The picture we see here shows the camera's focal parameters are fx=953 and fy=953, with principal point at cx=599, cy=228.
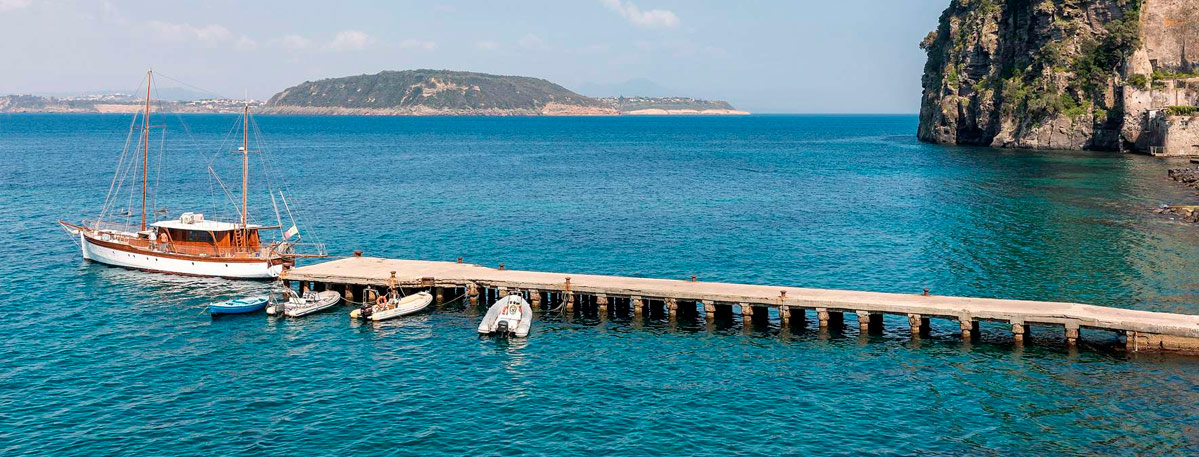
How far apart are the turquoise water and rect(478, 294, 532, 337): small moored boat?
2.91ft

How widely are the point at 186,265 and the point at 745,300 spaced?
1407 inches

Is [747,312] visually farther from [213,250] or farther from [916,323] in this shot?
[213,250]

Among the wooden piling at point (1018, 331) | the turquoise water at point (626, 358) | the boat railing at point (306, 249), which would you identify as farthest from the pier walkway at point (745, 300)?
the boat railing at point (306, 249)

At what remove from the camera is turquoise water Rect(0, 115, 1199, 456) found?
112 ft

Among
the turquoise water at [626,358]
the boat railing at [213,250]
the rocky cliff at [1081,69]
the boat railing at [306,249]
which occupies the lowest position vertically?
the turquoise water at [626,358]

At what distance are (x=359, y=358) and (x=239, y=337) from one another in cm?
773

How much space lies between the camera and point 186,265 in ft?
199

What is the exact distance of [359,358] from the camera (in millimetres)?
43625

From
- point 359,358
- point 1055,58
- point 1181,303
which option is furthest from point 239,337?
point 1055,58

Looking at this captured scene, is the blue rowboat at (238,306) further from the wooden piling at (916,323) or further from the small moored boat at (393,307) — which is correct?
the wooden piling at (916,323)

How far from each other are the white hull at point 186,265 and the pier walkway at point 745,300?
445 cm

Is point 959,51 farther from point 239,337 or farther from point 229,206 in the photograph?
point 239,337

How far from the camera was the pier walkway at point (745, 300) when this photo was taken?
43.8m

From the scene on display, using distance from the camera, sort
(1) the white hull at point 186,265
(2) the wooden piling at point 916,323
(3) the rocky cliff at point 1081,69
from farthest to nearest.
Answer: (3) the rocky cliff at point 1081,69 → (1) the white hull at point 186,265 → (2) the wooden piling at point 916,323
